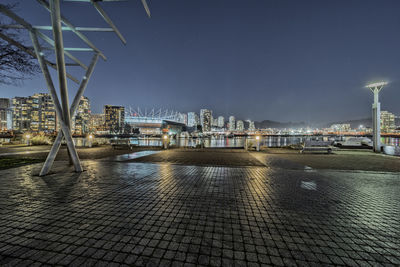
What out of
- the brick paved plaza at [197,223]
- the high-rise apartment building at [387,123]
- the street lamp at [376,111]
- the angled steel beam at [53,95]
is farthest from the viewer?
the high-rise apartment building at [387,123]

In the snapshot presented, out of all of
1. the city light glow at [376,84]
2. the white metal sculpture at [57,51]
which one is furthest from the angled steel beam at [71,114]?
the city light glow at [376,84]

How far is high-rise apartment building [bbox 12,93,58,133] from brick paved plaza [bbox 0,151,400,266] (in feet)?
537

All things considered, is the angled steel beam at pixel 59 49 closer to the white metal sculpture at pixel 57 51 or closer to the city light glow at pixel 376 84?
the white metal sculpture at pixel 57 51

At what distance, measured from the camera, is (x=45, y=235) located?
8.80 ft

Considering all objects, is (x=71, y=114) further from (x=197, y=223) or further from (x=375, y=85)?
(x=375, y=85)

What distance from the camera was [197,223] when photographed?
3066mm

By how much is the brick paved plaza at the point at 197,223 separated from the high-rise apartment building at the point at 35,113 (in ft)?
537

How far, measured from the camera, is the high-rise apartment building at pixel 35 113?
125 m

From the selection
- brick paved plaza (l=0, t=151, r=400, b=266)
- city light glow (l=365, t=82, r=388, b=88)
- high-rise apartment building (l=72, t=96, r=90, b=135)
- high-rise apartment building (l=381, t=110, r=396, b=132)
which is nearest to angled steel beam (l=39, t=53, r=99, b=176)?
brick paved plaza (l=0, t=151, r=400, b=266)

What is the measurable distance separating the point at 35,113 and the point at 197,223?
618 ft

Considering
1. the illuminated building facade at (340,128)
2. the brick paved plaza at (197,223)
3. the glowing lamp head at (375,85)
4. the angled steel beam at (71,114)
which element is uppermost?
the illuminated building facade at (340,128)

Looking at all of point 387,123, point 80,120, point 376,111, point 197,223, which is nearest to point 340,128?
point 387,123

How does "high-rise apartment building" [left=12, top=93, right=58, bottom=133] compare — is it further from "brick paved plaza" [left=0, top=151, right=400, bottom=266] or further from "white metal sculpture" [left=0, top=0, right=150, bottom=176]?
"brick paved plaza" [left=0, top=151, right=400, bottom=266]

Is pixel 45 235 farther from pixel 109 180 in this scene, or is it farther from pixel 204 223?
pixel 109 180
